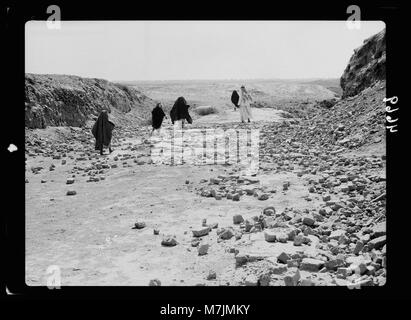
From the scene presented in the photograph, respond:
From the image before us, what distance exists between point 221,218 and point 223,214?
0.63ft

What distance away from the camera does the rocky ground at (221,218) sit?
3.92 metres

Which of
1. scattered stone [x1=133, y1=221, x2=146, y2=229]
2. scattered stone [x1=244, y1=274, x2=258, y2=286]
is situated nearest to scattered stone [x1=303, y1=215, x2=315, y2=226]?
scattered stone [x1=244, y1=274, x2=258, y2=286]

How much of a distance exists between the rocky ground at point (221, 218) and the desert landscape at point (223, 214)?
0.02 m

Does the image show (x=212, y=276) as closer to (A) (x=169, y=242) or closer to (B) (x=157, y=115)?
(A) (x=169, y=242)

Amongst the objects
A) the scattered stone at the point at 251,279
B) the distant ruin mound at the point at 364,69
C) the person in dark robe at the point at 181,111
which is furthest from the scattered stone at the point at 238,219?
the person in dark robe at the point at 181,111

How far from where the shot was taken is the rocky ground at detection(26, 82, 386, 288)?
392 cm

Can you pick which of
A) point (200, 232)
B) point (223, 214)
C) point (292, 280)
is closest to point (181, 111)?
point (223, 214)

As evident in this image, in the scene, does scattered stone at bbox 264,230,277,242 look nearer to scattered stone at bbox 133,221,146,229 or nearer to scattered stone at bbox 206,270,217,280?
scattered stone at bbox 206,270,217,280

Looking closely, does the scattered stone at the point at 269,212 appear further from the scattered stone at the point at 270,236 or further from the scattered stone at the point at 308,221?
the scattered stone at the point at 270,236

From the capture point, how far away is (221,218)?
5996mm

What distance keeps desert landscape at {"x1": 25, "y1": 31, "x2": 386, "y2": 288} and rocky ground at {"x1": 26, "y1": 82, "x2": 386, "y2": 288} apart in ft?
0.05

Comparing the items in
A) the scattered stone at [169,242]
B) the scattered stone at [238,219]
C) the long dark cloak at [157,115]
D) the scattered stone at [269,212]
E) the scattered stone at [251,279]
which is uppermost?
the long dark cloak at [157,115]

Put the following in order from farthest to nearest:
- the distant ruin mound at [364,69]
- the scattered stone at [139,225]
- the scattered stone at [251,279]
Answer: the distant ruin mound at [364,69], the scattered stone at [139,225], the scattered stone at [251,279]
